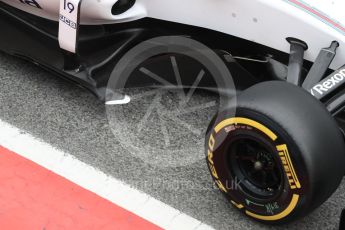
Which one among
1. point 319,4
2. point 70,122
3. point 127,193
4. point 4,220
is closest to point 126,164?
point 127,193

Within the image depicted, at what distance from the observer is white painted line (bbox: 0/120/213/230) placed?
2.66 metres

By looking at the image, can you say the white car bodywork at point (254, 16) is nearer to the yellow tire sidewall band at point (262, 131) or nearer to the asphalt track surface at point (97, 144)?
the asphalt track surface at point (97, 144)

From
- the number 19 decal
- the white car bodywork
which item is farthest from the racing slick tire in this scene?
the number 19 decal

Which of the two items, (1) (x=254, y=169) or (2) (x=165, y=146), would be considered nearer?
(1) (x=254, y=169)

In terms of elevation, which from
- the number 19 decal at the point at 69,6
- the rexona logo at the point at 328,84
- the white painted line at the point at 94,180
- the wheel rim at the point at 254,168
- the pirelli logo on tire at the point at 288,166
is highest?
the rexona logo at the point at 328,84

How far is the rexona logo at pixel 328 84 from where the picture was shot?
8.24 feet

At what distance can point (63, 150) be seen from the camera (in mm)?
2975

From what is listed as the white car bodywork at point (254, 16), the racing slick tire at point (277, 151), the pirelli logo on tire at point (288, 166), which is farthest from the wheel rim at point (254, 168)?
the white car bodywork at point (254, 16)

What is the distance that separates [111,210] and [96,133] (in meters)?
0.57

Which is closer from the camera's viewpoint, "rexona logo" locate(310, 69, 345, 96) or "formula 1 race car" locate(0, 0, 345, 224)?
"formula 1 race car" locate(0, 0, 345, 224)

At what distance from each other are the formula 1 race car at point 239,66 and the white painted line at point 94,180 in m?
0.26

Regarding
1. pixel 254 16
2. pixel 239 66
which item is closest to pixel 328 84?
pixel 254 16

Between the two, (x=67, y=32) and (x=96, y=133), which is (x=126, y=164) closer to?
(x=96, y=133)

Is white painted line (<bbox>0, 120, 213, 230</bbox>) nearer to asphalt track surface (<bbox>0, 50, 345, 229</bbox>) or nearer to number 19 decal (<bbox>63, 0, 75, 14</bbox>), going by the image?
asphalt track surface (<bbox>0, 50, 345, 229</bbox>)
